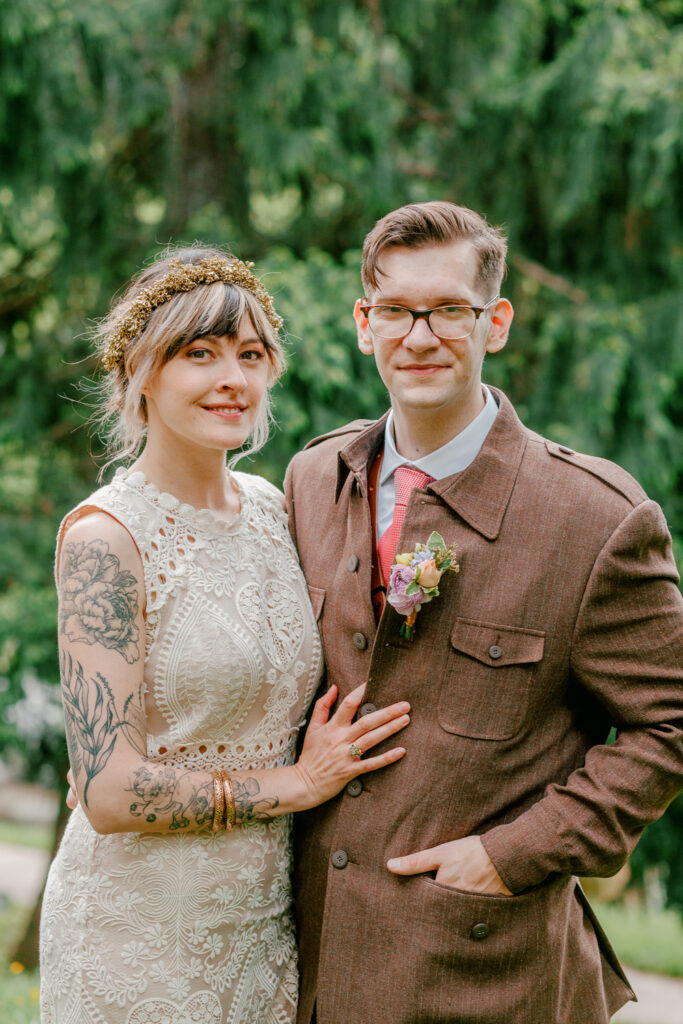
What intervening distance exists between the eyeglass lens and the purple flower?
0.62 meters

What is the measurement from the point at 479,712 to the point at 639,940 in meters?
6.07

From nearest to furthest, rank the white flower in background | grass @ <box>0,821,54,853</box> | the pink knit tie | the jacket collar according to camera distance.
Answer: the jacket collar, the pink knit tie, the white flower in background, grass @ <box>0,821,54,853</box>

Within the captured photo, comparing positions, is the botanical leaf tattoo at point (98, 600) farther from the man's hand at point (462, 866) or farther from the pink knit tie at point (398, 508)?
the man's hand at point (462, 866)

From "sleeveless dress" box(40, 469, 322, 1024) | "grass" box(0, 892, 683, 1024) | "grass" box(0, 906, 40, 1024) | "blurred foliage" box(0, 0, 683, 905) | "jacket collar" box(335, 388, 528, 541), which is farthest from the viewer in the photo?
"grass" box(0, 892, 683, 1024)

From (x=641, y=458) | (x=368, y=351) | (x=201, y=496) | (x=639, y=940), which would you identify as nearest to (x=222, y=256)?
(x=368, y=351)

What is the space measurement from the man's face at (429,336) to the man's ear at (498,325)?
0.28 ft

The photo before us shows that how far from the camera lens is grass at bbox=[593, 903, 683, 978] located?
687 centimetres

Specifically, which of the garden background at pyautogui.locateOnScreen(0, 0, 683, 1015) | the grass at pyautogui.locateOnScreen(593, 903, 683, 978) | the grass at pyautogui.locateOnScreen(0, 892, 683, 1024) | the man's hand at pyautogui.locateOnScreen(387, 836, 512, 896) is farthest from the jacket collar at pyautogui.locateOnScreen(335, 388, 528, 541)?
the grass at pyautogui.locateOnScreen(593, 903, 683, 978)

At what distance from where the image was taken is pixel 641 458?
5.07 meters

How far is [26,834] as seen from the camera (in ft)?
37.0

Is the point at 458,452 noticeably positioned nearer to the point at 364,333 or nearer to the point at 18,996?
the point at 364,333

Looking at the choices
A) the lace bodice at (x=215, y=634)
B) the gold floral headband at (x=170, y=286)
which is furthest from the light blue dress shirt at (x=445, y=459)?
the gold floral headband at (x=170, y=286)

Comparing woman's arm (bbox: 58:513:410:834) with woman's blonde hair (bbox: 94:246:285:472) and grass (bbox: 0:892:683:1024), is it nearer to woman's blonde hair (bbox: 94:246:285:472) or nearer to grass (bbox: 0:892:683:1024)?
woman's blonde hair (bbox: 94:246:285:472)

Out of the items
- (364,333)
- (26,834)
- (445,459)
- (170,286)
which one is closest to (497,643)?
(445,459)
